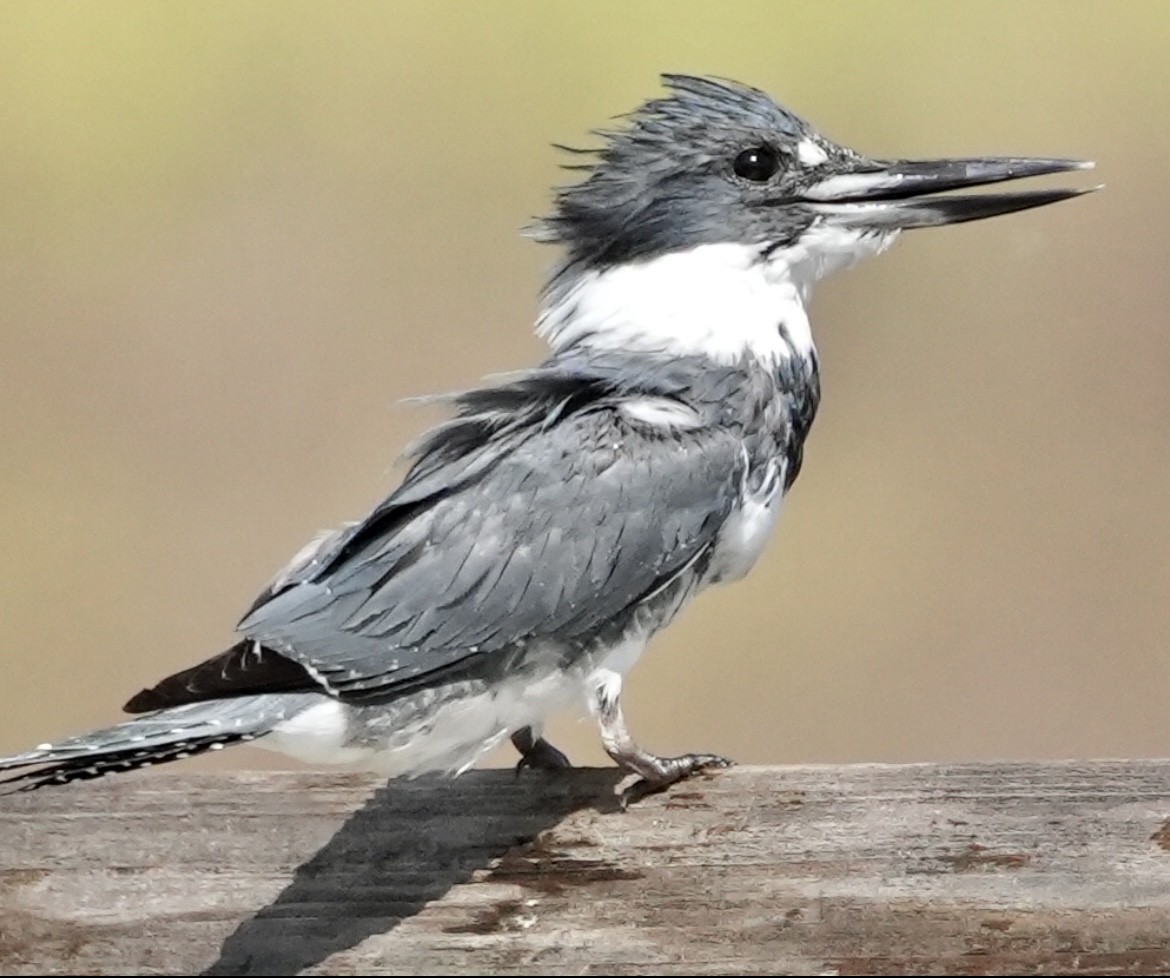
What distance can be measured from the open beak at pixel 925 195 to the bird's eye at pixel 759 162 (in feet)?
0.23

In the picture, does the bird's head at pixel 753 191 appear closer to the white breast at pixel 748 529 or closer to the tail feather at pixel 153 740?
the white breast at pixel 748 529

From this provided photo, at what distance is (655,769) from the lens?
2.67 m

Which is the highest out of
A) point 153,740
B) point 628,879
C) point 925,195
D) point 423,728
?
point 925,195

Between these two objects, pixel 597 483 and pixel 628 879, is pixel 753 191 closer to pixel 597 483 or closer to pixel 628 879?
pixel 597 483

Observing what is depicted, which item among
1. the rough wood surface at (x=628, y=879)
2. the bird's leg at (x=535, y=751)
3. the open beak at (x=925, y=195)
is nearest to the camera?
the rough wood surface at (x=628, y=879)

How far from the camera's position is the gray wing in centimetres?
274

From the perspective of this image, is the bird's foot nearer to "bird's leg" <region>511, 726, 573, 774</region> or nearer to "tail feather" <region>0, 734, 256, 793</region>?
"bird's leg" <region>511, 726, 573, 774</region>

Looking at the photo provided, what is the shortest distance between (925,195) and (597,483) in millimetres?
649

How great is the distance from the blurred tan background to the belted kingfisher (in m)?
1.52

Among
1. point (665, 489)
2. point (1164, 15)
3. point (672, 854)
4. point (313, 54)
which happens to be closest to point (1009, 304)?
point (1164, 15)

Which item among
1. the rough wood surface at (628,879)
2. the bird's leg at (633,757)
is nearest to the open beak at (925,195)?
the bird's leg at (633,757)

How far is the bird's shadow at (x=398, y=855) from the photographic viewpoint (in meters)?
2.43

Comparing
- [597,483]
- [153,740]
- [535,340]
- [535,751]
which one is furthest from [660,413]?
[535,340]

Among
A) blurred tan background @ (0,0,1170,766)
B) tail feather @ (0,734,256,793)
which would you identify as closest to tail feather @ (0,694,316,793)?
tail feather @ (0,734,256,793)
